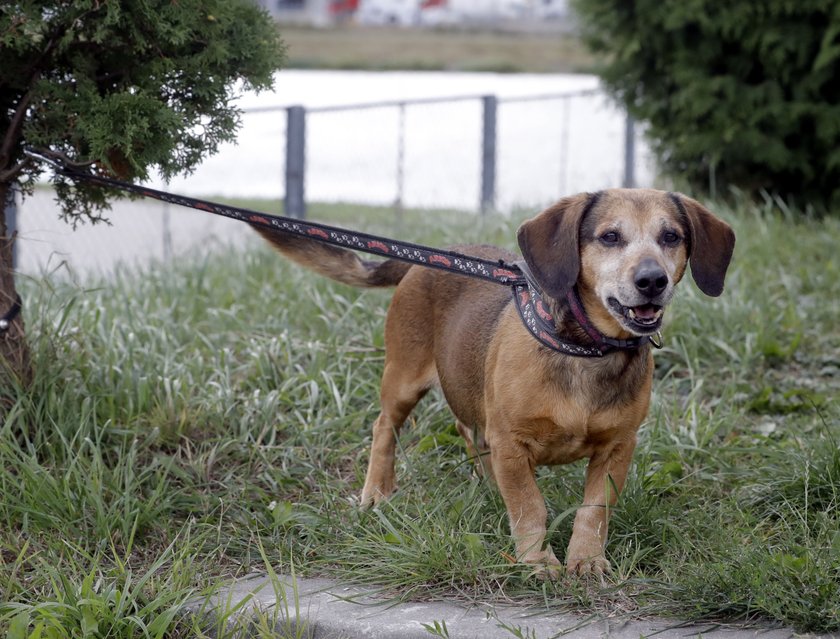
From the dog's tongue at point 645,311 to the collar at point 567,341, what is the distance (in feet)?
0.76

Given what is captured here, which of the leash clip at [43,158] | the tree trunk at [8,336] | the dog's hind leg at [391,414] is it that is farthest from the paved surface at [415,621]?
the leash clip at [43,158]

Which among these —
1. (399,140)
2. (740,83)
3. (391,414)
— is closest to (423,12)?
(399,140)

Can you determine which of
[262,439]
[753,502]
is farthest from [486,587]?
[262,439]

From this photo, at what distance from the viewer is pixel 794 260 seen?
7402mm

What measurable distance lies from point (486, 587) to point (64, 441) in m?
1.75

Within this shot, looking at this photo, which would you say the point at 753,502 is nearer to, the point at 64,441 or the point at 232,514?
the point at 232,514

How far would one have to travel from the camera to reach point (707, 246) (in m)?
3.84

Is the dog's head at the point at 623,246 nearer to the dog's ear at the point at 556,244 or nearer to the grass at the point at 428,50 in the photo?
the dog's ear at the point at 556,244

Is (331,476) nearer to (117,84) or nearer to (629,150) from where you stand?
(117,84)

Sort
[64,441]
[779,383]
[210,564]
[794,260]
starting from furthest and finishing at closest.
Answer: [794,260], [779,383], [64,441], [210,564]

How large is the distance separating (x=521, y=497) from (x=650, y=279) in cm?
92

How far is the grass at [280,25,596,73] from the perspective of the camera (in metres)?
25.5

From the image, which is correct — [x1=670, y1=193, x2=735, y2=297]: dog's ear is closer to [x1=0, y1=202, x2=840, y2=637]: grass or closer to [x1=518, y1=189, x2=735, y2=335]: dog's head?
[x1=518, y1=189, x2=735, y2=335]: dog's head

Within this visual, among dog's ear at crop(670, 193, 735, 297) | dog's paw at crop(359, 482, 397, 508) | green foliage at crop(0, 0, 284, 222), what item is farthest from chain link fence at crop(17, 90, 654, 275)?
dog's ear at crop(670, 193, 735, 297)
